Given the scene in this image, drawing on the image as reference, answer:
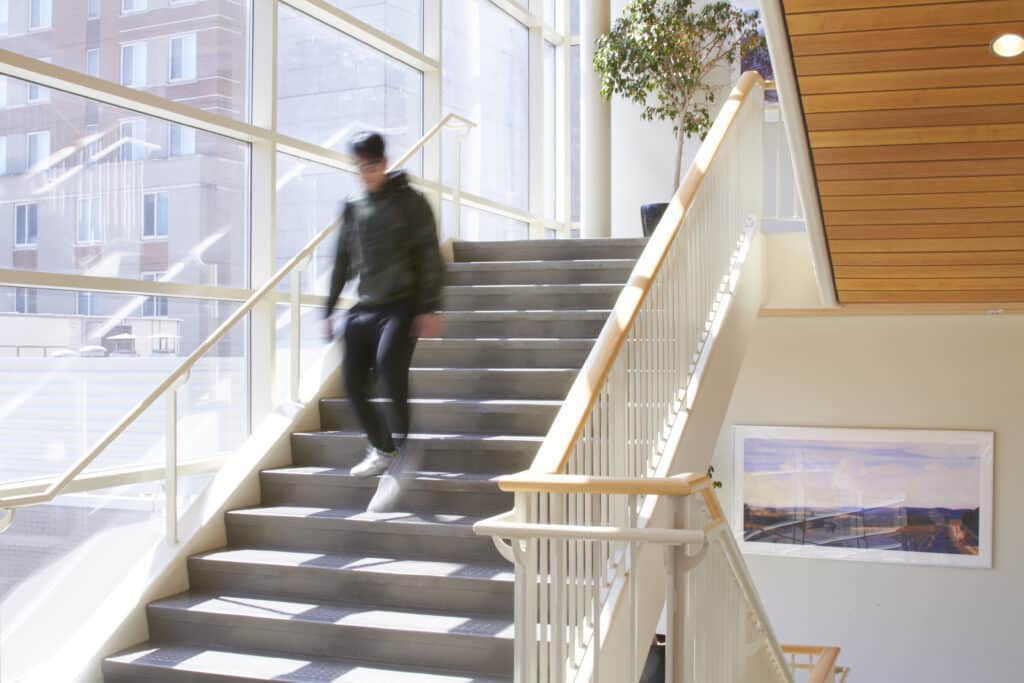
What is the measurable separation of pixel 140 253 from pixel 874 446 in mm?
6125

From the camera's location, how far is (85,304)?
4.67m

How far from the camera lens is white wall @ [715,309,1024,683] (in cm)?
845

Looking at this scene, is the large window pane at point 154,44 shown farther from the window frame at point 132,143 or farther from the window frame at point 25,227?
the window frame at point 25,227

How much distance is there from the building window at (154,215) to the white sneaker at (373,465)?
1.53 meters

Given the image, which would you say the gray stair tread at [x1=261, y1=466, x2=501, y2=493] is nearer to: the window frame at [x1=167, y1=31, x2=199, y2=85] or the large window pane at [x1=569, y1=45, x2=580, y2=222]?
the window frame at [x1=167, y1=31, x2=199, y2=85]

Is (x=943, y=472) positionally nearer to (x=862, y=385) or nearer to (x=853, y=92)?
(x=862, y=385)

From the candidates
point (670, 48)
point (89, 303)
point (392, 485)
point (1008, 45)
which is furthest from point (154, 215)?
point (670, 48)

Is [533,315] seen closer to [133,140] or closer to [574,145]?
[133,140]

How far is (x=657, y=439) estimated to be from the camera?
168 inches

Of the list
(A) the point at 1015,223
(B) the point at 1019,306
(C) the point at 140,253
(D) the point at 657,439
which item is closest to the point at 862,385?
(B) the point at 1019,306

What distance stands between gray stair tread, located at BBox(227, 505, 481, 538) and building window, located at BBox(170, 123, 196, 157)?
180 centimetres

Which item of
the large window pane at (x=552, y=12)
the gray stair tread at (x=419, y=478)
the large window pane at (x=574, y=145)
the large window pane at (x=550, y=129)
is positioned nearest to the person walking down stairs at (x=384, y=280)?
the gray stair tread at (x=419, y=478)

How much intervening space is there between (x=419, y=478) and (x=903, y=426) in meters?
5.36

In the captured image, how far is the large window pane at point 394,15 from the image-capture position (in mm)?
7012
